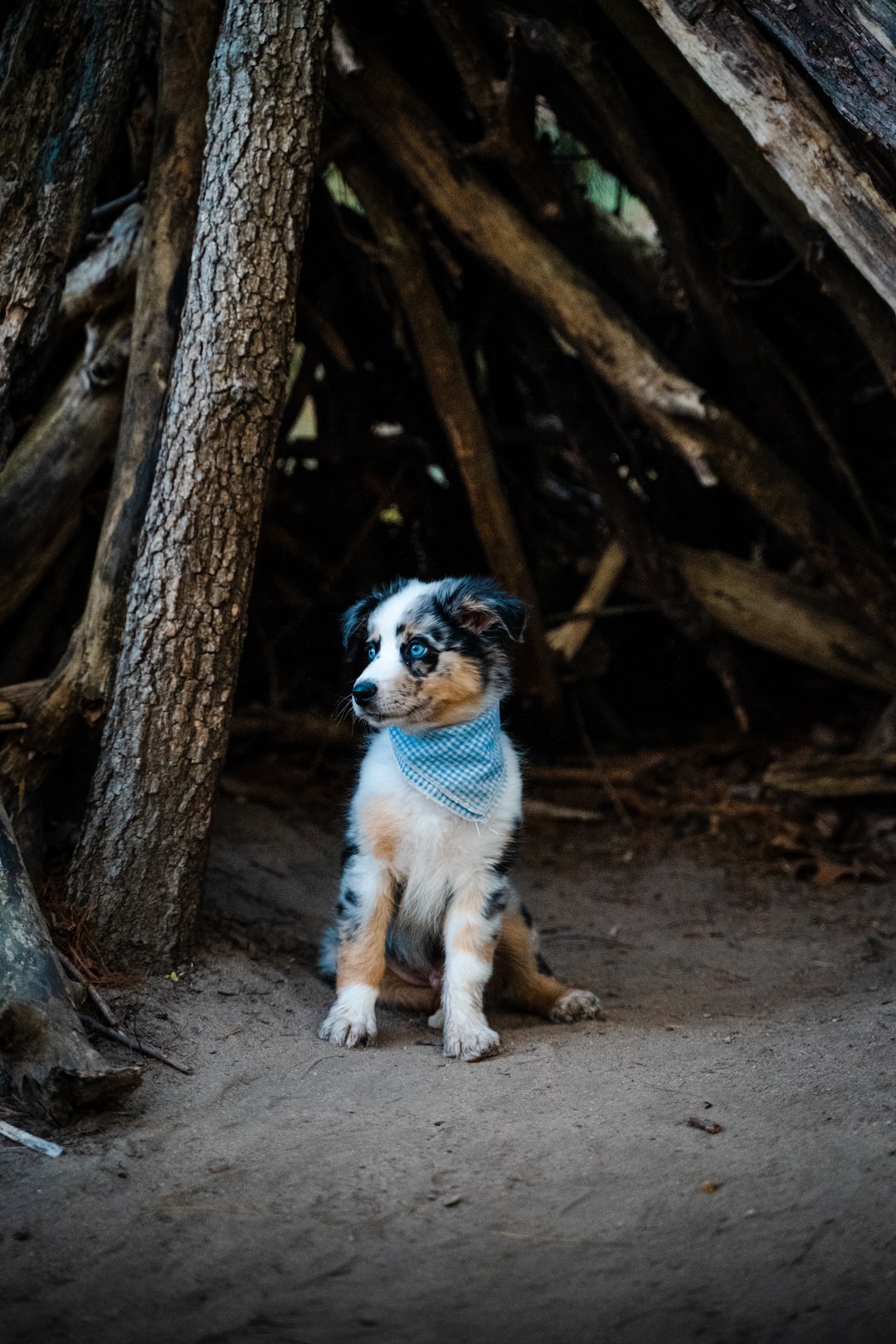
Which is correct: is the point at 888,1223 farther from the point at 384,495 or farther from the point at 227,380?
the point at 384,495

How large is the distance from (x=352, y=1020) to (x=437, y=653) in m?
1.30

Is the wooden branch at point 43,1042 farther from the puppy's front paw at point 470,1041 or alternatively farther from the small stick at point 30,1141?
the puppy's front paw at point 470,1041

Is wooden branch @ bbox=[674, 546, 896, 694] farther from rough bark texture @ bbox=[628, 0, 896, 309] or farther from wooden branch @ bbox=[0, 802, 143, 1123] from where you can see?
wooden branch @ bbox=[0, 802, 143, 1123]

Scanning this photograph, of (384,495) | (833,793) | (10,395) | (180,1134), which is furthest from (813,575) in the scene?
(180,1134)

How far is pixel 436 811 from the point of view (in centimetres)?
389

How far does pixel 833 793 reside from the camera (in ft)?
20.5

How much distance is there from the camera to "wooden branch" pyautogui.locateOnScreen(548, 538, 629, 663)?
22.0 feet

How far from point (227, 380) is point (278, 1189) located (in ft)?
8.69

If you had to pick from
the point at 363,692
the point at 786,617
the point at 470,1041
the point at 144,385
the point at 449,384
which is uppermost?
the point at 449,384

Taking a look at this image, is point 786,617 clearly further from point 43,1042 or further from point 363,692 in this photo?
point 43,1042

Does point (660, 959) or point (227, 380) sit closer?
point (227, 380)

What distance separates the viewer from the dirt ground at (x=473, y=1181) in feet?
7.43

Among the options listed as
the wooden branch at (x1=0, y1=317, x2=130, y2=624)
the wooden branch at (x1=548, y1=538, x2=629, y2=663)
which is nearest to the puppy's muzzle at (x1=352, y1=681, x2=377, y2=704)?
the wooden branch at (x1=0, y1=317, x2=130, y2=624)

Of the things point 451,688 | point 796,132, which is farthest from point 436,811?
point 796,132
